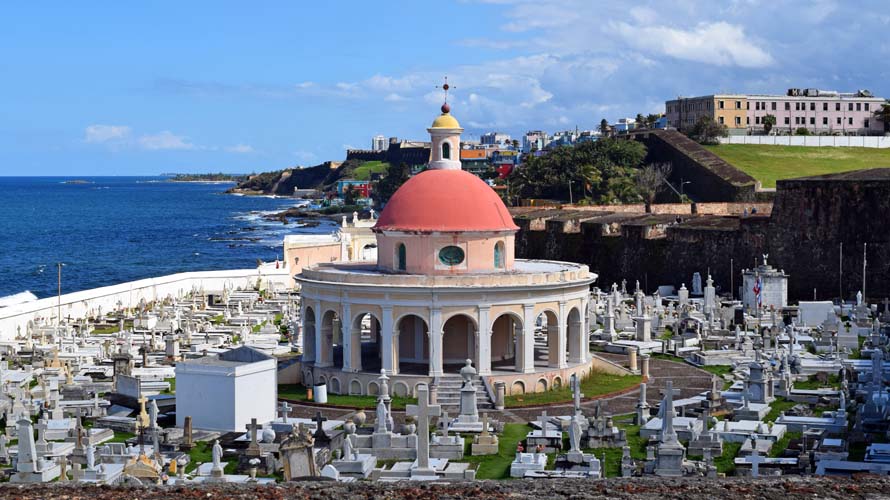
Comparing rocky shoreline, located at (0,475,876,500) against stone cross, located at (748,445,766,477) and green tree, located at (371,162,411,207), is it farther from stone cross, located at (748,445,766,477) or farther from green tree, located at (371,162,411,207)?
green tree, located at (371,162,411,207)

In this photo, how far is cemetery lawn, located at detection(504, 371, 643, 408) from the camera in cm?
2908

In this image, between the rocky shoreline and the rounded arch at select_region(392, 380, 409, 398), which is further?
the rounded arch at select_region(392, 380, 409, 398)

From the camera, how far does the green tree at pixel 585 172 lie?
8444cm

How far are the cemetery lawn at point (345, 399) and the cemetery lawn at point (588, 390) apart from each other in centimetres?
234

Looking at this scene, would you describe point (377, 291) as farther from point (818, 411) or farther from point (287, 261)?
point (287, 261)

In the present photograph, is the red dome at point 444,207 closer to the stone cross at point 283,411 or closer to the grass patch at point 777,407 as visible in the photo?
the stone cross at point 283,411

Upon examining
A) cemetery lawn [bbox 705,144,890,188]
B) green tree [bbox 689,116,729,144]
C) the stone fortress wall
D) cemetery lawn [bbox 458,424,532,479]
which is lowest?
cemetery lawn [bbox 458,424,532,479]

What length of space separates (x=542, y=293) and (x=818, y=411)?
688cm

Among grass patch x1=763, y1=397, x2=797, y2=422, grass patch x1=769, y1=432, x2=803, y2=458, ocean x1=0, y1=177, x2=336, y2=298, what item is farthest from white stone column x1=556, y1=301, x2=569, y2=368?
ocean x1=0, y1=177, x2=336, y2=298

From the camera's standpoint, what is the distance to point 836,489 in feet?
42.8

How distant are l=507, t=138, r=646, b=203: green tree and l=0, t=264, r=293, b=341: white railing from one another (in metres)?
30.5

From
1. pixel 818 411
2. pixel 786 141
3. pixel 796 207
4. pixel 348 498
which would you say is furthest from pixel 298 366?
pixel 786 141

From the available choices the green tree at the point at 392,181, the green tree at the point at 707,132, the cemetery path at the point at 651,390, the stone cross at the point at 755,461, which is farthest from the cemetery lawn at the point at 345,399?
the green tree at the point at 392,181

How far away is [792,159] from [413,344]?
6193 centimetres
